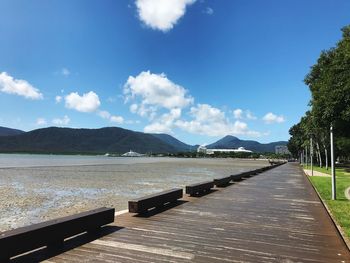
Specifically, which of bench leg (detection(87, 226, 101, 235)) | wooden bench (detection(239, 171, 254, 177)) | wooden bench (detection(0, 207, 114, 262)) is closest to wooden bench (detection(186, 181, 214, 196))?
wooden bench (detection(0, 207, 114, 262))

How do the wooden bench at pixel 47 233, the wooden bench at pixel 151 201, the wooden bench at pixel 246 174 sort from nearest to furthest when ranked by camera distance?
1. the wooden bench at pixel 47 233
2. the wooden bench at pixel 151 201
3. the wooden bench at pixel 246 174

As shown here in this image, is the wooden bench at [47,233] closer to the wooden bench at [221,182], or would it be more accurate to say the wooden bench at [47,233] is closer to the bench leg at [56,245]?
the bench leg at [56,245]

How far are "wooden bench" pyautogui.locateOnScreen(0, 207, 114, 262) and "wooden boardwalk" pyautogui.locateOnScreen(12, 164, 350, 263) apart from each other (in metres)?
0.21

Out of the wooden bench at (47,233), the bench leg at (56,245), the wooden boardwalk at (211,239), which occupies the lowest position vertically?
the wooden boardwalk at (211,239)

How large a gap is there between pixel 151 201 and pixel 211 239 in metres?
3.29

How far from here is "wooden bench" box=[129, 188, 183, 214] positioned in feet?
32.0

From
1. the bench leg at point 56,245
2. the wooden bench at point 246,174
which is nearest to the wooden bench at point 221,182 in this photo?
the wooden bench at point 246,174

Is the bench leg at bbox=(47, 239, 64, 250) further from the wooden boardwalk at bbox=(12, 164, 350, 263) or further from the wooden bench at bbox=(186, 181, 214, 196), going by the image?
the wooden bench at bbox=(186, 181, 214, 196)

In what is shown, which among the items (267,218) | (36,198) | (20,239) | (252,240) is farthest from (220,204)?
(36,198)

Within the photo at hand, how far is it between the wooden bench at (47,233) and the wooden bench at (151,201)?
180cm

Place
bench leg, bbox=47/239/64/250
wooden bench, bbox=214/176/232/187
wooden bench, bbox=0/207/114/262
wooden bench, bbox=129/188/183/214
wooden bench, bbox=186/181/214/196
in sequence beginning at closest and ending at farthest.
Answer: wooden bench, bbox=0/207/114/262
bench leg, bbox=47/239/64/250
wooden bench, bbox=129/188/183/214
wooden bench, bbox=186/181/214/196
wooden bench, bbox=214/176/232/187

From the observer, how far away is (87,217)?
23.9ft

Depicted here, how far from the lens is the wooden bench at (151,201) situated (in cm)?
976

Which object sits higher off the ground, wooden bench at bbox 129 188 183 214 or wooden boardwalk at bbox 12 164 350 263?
wooden bench at bbox 129 188 183 214
